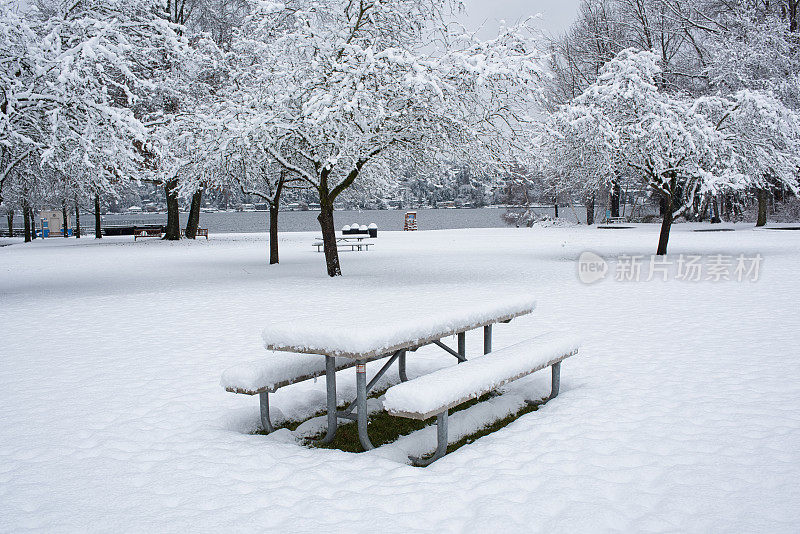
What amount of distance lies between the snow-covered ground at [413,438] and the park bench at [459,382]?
0.42m

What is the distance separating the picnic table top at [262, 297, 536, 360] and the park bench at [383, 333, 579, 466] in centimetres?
32

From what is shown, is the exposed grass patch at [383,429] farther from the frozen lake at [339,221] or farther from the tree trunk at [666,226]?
the frozen lake at [339,221]

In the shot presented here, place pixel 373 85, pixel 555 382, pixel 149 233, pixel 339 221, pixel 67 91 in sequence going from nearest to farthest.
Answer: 1. pixel 555 382
2. pixel 67 91
3. pixel 373 85
4. pixel 149 233
5. pixel 339 221

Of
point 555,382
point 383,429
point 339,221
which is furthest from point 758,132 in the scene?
point 339,221

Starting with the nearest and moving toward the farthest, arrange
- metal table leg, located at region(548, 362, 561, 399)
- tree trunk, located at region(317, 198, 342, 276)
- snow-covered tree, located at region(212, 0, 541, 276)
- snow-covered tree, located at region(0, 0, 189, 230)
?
metal table leg, located at region(548, 362, 561, 399) < snow-covered tree, located at region(0, 0, 189, 230) < snow-covered tree, located at region(212, 0, 541, 276) < tree trunk, located at region(317, 198, 342, 276)

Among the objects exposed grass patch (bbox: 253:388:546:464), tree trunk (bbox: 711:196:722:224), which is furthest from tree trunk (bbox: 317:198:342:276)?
tree trunk (bbox: 711:196:722:224)

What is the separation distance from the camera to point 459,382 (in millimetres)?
4492

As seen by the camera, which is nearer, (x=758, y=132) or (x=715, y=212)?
(x=758, y=132)

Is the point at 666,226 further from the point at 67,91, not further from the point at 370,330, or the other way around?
the point at 370,330

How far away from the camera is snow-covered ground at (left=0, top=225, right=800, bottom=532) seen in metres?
3.72

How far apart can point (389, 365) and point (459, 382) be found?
2.92 ft

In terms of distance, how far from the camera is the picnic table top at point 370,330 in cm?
449

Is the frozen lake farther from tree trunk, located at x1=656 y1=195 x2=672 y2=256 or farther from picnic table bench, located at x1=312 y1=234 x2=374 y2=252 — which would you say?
tree trunk, located at x1=656 y1=195 x2=672 y2=256

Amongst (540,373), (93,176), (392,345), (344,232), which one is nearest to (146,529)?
(392,345)
